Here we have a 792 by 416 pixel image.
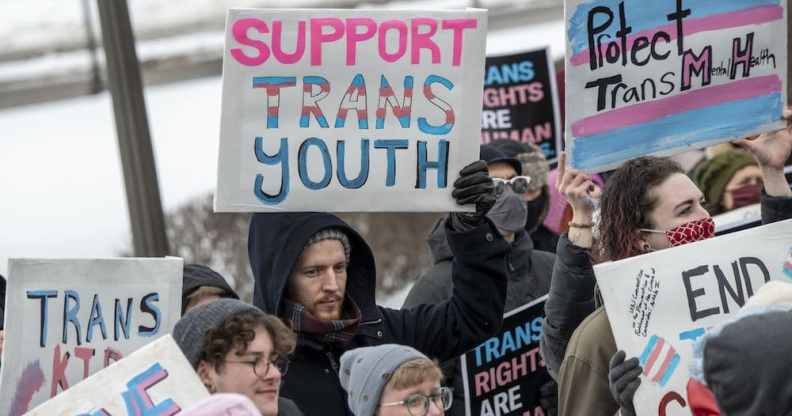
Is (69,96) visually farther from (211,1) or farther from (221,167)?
(221,167)

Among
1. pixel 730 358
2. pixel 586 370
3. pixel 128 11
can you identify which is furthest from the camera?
pixel 128 11

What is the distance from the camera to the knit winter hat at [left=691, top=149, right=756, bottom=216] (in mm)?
7770

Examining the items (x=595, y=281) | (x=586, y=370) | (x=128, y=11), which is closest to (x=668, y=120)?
(x=595, y=281)

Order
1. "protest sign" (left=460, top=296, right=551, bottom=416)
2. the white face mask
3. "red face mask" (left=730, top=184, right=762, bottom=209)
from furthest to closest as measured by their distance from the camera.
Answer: "red face mask" (left=730, top=184, right=762, bottom=209)
the white face mask
"protest sign" (left=460, top=296, right=551, bottom=416)

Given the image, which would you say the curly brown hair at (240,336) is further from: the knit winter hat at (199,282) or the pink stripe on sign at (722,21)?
the pink stripe on sign at (722,21)

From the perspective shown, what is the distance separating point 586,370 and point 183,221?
5667 millimetres

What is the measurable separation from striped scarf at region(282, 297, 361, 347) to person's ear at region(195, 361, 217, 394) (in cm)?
61

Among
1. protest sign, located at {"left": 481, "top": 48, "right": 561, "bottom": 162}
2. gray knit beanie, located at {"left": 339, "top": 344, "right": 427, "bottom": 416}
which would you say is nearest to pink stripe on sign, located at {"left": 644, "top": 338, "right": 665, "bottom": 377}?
gray knit beanie, located at {"left": 339, "top": 344, "right": 427, "bottom": 416}

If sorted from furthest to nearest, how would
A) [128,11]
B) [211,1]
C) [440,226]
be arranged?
[211,1], [128,11], [440,226]

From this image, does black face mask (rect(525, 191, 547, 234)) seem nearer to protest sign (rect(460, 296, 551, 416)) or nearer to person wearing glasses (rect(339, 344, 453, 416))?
protest sign (rect(460, 296, 551, 416))

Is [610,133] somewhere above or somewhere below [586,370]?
above

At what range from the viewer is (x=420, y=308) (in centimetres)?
553

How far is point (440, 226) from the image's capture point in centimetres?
626

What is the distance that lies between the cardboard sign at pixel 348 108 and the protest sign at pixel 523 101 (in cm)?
264
